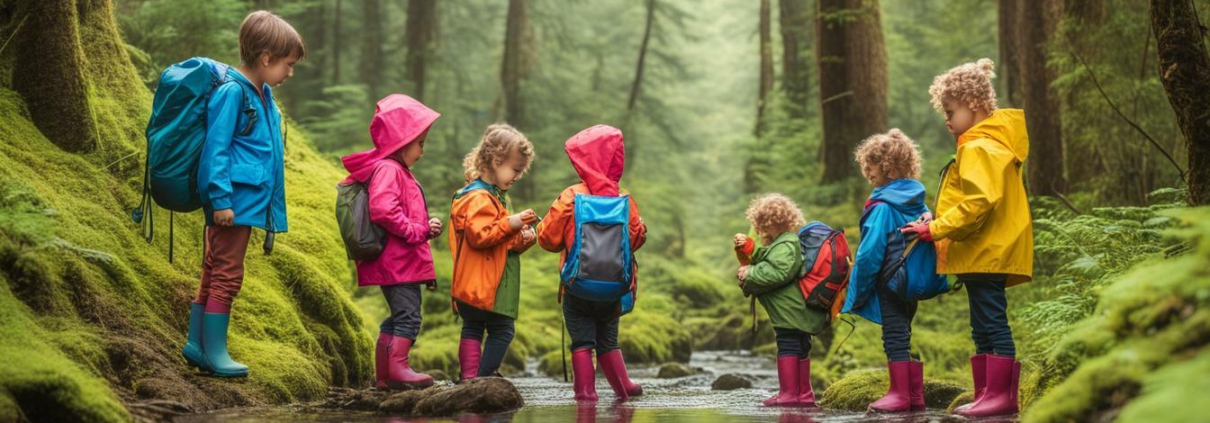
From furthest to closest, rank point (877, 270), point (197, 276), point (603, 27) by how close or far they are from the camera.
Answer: point (603, 27), point (197, 276), point (877, 270)

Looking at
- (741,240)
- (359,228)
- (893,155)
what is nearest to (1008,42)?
(741,240)

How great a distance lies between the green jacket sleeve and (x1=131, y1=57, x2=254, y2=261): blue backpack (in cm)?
372

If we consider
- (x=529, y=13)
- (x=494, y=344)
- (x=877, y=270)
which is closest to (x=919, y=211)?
(x=877, y=270)

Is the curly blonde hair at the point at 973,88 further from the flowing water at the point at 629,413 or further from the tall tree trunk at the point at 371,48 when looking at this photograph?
the tall tree trunk at the point at 371,48

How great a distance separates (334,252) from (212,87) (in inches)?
139

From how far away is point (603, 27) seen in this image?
37.3 metres

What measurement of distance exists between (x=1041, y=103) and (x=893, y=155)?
22.7 ft

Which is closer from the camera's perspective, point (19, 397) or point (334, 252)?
point (19, 397)

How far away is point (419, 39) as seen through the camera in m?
23.1

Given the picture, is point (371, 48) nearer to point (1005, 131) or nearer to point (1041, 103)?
point (1041, 103)

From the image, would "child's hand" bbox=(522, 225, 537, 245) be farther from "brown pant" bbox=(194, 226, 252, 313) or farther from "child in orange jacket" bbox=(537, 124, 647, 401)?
"brown pant" bbox=(194, 226, 252, 313)

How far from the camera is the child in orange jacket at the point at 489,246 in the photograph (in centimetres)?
710

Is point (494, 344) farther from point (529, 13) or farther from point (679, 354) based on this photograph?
point (529, 13)

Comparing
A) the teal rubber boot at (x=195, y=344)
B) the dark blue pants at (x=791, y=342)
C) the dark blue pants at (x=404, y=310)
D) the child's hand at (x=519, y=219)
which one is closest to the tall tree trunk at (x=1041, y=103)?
the dark blue pants at (x=791, y=342)
